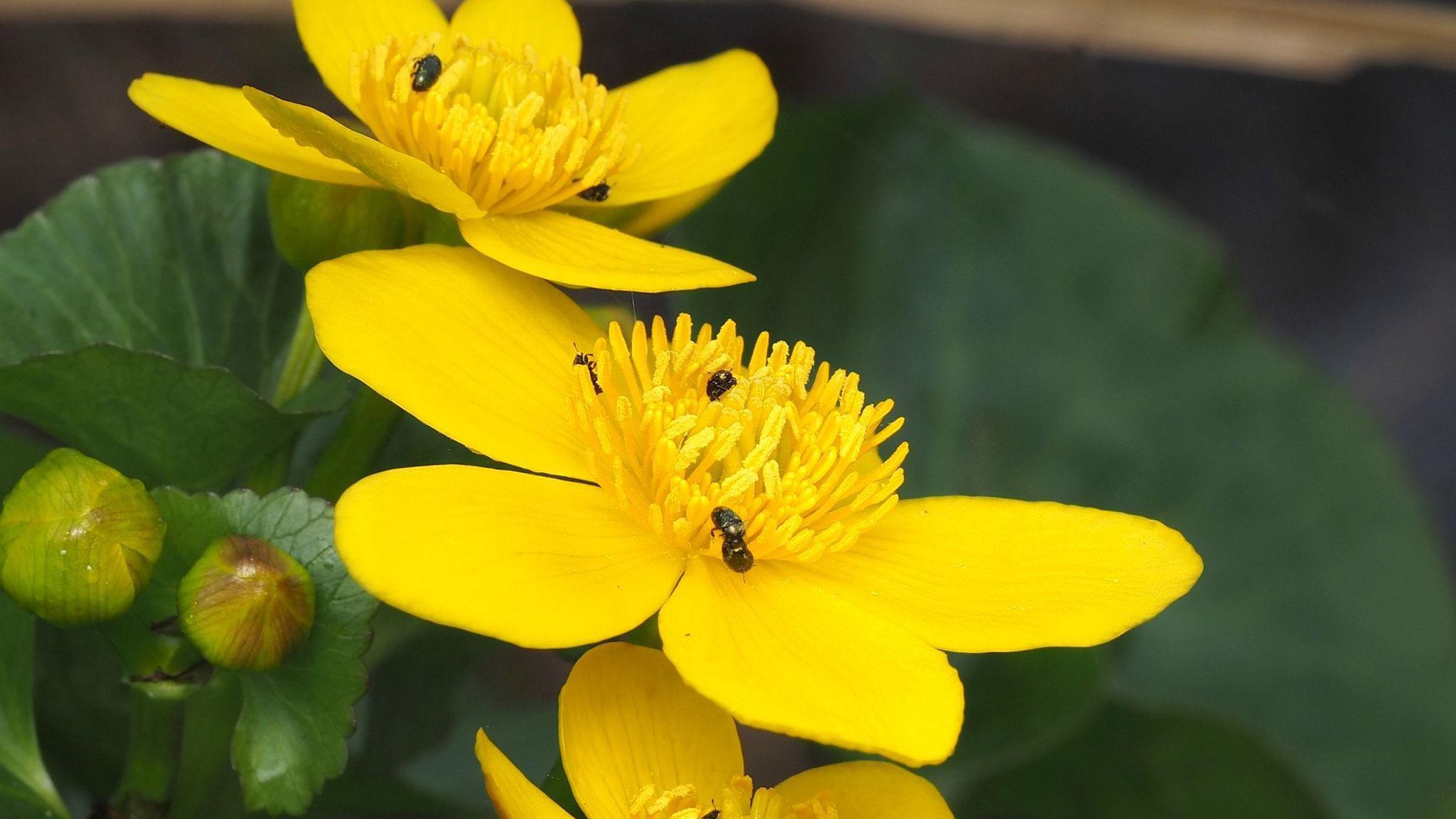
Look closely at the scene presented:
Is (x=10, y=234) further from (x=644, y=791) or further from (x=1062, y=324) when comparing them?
(x=1062, y=324)

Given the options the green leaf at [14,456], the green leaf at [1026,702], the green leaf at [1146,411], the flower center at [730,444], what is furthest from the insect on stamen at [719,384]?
the green leaf at [1146,411]

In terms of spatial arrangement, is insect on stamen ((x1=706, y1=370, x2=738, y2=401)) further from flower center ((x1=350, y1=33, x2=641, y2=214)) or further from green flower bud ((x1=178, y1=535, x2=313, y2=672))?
green flower bud ((x1=178, y1=535, x2=313, y2=672))

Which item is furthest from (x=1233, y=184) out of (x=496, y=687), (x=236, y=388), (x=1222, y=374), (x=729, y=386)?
(x=236, y=388)

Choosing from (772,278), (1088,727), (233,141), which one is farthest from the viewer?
(772,278)

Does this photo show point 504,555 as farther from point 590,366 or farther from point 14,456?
point 14,456

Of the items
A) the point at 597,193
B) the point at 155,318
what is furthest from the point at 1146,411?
the point at 155,318
